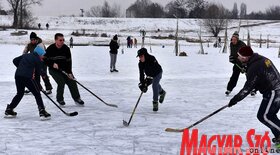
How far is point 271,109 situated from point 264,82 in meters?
0.36

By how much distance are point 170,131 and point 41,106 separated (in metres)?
2.28

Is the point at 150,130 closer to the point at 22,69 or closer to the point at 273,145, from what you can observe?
the point at 273,145

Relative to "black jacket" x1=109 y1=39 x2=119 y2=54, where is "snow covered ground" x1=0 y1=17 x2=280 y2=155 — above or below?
below

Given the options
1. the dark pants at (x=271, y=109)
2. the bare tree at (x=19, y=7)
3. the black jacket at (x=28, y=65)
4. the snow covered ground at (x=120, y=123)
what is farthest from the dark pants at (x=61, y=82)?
the bare tree at (x=19, y=7)

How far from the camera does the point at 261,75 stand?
458 centimetres

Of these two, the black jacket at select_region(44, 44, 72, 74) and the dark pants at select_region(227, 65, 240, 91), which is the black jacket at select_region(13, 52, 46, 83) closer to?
the black jacket at select_region(44, 44, 72, 74)

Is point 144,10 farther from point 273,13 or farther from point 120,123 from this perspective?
point 120,123

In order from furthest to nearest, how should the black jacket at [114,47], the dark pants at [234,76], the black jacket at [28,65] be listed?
the black jacket at [114,47] < the dark pants at [234,76] < the black jacket at [28,65]

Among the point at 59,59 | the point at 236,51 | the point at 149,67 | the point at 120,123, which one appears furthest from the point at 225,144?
the point at 236,51

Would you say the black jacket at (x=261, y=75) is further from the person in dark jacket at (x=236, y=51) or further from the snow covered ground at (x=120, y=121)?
the person in dark jacket at (x=236, y=51)

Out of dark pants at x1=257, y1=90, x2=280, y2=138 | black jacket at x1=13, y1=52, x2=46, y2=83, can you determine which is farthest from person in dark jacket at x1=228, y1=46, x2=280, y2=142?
black jacket at x1=13, y1=52, x2=46, y2=83

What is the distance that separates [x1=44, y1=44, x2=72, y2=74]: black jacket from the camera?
739cm

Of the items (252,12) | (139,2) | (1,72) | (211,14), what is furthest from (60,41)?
(252,12)

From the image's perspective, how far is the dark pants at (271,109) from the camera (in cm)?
466
